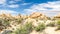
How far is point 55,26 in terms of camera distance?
1956cm

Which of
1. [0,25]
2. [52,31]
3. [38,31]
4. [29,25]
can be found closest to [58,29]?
[52,31]

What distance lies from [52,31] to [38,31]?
1.61 meters

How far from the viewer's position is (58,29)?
18031mm

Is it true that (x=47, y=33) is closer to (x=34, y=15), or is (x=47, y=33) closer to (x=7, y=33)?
(x=7, y=33)

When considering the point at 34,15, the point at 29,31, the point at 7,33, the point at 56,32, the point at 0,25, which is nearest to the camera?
the point at 56,32

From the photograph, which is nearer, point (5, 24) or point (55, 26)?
point (55, 26)

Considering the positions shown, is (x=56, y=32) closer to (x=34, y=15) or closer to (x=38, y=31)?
(x=38, y=31)

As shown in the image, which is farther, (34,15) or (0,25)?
(34,15)

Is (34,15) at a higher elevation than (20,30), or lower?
lower

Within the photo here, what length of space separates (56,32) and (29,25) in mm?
4048

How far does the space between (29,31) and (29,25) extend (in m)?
1.37

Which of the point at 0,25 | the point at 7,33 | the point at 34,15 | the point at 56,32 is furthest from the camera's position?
the point at 34,15

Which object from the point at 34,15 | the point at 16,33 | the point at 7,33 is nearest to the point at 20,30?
the point at 16,33

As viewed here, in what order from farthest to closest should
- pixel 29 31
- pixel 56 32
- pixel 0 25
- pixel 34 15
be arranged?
1. pixel 34 15
2. pixel 0 25
3. pixel 29 31
4. pixel 56 32
